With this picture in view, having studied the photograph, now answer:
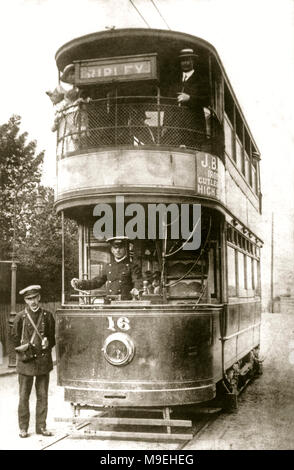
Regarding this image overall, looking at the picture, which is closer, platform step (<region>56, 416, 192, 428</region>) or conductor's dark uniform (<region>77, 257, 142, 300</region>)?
platform step (<region>56, 416, 192, 428</region>)

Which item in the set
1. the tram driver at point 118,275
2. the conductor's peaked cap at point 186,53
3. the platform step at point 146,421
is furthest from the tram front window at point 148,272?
the conductor's peaked cap at point 186,53

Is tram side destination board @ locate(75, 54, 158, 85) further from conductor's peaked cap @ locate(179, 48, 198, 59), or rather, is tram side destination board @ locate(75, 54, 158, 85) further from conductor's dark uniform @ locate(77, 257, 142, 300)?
conductor's dark uniform @ locate(77, 257, 142, 300)

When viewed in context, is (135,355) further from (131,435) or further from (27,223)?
(27,223)

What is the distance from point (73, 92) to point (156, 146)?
1.55 m

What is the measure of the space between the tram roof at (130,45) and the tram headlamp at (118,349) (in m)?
3.62

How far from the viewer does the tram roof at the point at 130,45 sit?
7.52 m

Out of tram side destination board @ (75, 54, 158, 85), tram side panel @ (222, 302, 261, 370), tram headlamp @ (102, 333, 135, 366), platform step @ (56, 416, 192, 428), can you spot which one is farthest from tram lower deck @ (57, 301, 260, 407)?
tram side destination board @ (75, 54, 158, 85)

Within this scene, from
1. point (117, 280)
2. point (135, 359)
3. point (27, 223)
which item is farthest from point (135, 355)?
point (27, 223)

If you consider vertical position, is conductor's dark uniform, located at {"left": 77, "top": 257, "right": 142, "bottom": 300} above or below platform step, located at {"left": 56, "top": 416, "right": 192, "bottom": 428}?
above

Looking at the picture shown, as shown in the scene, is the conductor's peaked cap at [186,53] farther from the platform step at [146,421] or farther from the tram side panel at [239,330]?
the platform step at [146,421]

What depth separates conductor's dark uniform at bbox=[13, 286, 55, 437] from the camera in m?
7.18

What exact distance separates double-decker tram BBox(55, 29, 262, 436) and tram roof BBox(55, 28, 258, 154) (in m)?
0.02

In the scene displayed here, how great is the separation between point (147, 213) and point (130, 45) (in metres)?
2.15
